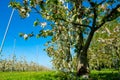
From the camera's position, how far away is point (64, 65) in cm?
2116

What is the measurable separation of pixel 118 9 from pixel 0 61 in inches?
5117

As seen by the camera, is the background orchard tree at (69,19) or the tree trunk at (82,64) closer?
the background orchard tree at (69,19)

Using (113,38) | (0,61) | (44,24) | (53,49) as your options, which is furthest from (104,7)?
(0,61)

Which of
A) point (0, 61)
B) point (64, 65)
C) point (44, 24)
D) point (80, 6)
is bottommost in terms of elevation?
point (64, 65)

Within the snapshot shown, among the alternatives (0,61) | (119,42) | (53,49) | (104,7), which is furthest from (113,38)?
(0,61)

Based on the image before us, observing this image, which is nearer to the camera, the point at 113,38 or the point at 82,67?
the point at 82,67

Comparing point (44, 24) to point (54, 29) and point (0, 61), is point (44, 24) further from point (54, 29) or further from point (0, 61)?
point (0, 61)

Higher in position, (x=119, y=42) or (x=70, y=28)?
(x=119, y=42)

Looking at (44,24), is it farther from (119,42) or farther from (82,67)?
(119,42)

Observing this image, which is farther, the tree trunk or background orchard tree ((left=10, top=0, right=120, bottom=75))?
the tree trunk

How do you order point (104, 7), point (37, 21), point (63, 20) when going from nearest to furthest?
point (37, 21) < point (63, 20) < point (104, 7)

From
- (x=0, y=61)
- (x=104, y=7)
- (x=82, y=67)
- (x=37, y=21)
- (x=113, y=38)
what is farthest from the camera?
(x=0, y=61)

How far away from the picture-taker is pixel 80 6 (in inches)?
945

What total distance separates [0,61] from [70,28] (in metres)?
129
